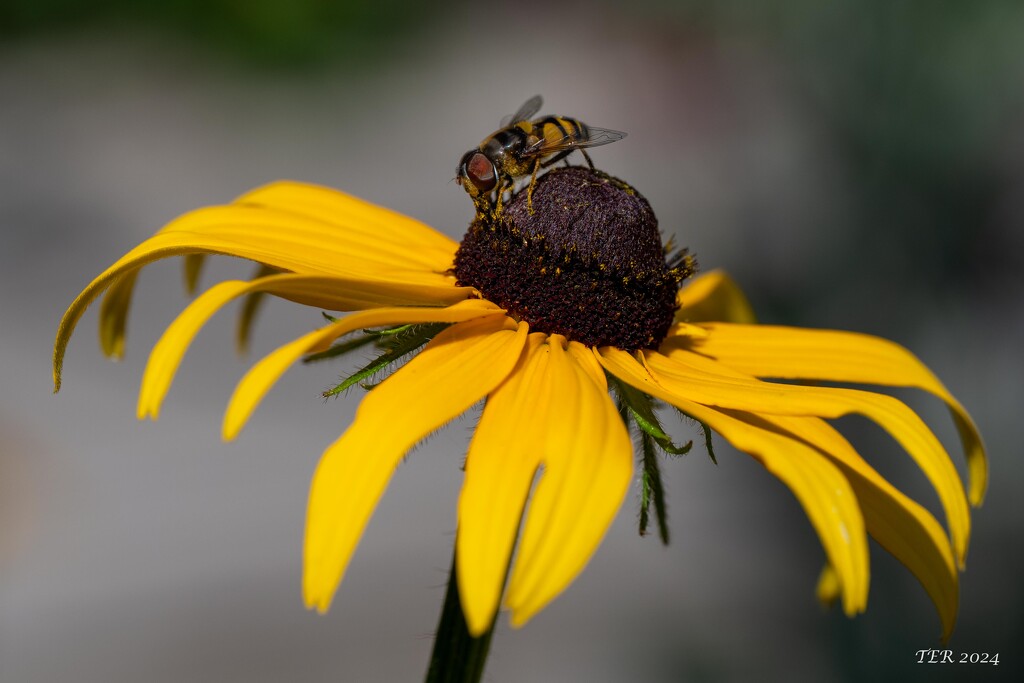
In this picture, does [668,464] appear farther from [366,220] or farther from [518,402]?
[518,402]

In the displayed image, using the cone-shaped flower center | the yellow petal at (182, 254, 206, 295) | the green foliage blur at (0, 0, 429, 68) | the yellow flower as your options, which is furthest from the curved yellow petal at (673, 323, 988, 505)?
the green foliage blur at (0, 0, 429, 68)

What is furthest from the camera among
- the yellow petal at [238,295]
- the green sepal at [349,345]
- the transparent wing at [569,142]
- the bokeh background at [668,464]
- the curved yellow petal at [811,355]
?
the bokeh background at [668,464]

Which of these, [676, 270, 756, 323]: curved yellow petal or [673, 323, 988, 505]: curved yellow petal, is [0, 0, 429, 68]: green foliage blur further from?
A: [673, 323, 988, 505]: curved yellow petal

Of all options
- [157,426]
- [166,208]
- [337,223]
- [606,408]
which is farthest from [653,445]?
[166,208]

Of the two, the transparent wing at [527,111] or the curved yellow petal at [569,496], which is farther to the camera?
the transparent wing at [527,111]

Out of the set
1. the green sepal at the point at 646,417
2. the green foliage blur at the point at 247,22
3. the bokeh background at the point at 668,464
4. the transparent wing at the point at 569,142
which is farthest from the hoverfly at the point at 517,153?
the green foliage blur at the point at 247,22

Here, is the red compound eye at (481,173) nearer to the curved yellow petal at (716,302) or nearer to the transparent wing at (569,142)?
the transparent wing at (569,142)
